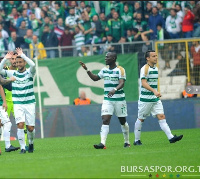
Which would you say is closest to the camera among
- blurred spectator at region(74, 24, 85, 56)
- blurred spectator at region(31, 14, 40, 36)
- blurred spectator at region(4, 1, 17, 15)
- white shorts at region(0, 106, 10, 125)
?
white shorts at region(0, 106, 10, 125)

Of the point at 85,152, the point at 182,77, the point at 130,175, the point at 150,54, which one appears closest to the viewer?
the point at 130,175

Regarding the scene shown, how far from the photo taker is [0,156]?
17.3 metres

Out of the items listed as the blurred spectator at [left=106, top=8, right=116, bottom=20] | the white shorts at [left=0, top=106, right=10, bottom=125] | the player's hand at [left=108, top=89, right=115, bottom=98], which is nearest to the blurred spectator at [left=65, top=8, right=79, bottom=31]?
the blurred spectator at [left=106, top=8, right=116, bottom=20]

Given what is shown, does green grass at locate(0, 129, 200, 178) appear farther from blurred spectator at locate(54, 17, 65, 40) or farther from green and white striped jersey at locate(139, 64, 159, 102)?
blurred spectator at locate(54, 17, 65, 40)

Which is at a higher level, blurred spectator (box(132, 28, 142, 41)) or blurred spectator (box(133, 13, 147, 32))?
blurred spectator (box(133, 13, 147, 32))

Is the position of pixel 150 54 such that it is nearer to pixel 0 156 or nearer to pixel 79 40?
pixel 0 156

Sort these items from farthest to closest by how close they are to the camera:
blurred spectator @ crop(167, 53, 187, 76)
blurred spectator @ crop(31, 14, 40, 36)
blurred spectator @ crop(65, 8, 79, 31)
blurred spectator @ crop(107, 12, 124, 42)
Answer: blurred spectator @ crop(31, 14, 40, 36) → blurred spectator @ crop(65, 8, 79, 31) → blurred spectator @ crop(107, 12, 124, 42) → blurred spectator @ crop(167, 53, 187, 76)

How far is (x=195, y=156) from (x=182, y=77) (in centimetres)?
1208

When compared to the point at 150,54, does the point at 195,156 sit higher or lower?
lower

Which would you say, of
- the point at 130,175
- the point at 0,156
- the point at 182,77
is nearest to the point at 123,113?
the point at 0,156

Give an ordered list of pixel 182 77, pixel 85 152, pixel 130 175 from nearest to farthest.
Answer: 1. pixel 130 175
2. pixel 85 152
3. pixel 182 77

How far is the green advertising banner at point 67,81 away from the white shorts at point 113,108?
908 cm

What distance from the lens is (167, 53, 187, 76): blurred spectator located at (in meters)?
26.4

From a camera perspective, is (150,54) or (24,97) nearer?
(24,97)
